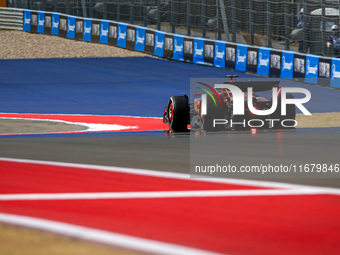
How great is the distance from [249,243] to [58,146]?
5.72 metres

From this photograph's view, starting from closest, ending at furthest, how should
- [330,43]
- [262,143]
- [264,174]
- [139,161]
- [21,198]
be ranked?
[21,198] < [264,174] < [139,161] < [262,143] < [330,43]

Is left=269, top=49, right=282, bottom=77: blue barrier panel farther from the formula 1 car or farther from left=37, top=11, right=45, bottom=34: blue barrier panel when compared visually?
left=37, top=11, right=45, bottom=34: blue barrier panel

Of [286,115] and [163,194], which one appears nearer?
[163,194]

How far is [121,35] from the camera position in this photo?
29.7 m

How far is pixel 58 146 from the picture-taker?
908 centimetres

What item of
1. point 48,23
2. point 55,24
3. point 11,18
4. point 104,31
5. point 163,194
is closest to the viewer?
point 163,194

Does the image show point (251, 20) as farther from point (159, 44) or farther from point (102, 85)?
point (102, 85)

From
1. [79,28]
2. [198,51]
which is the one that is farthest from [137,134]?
[79,28]

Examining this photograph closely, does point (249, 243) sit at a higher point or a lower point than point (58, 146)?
higher

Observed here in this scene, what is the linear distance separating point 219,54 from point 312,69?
5.31 meters

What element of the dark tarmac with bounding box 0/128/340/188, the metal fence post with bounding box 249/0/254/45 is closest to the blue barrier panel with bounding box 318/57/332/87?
the metal fence post with bounding box 249/0/254/45

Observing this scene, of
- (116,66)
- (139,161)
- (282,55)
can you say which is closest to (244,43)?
(282,55)

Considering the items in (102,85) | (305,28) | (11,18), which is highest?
(305,28)

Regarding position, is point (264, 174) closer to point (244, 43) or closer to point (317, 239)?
point (317, 239)
